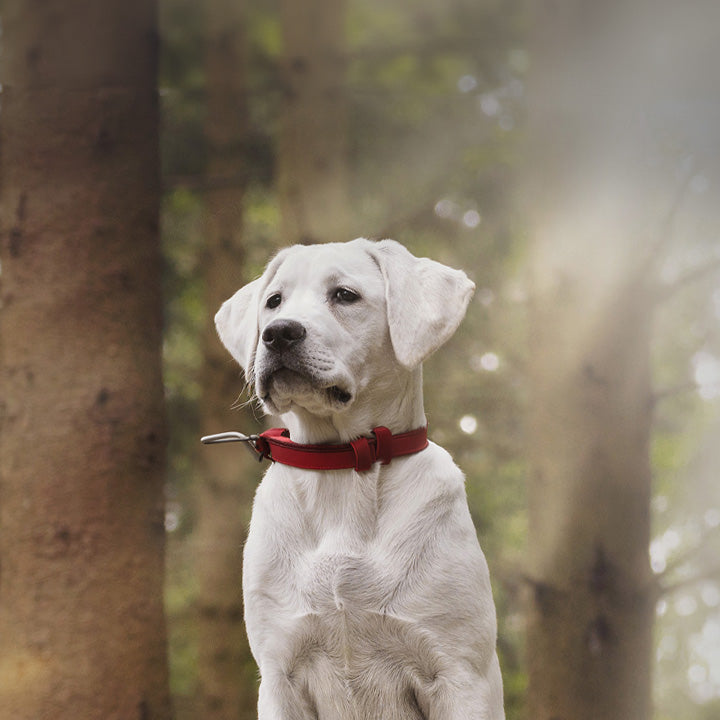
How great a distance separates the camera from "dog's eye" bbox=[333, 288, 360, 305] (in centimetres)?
148

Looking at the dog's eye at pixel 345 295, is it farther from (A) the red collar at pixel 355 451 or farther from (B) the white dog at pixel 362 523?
(A) the red collar at pixel 355 451

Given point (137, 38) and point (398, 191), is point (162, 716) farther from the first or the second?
point (137, 38)

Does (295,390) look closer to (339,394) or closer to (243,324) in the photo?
(339,394)

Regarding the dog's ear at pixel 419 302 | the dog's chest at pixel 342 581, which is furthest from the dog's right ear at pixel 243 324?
the dog's chest at pixel 342 581

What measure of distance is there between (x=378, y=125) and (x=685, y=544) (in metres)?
1.70

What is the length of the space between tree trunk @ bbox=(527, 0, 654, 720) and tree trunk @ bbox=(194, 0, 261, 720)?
96 cm

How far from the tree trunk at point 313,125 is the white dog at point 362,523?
115 centimetres

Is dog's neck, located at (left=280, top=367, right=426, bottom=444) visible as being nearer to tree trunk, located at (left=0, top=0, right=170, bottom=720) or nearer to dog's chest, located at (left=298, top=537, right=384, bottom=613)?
dog's chest, located at (left=298, top=537, right=384, bottom=613)

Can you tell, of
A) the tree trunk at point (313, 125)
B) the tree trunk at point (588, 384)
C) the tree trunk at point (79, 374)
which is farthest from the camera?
the tree trunk at point (313, 125)

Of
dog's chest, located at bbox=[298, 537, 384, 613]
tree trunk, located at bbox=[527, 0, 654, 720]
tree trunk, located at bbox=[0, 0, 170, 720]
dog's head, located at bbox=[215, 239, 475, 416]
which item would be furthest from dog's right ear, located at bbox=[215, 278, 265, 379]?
tree trunk, located at bbox=[527, 0, 654, 720]

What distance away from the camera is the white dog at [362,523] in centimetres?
136

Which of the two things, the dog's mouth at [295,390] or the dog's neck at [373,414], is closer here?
the dog's mouth at [295,390]

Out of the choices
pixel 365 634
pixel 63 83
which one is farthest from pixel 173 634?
pixel 63 83

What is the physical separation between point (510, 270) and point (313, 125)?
0.82 metres
